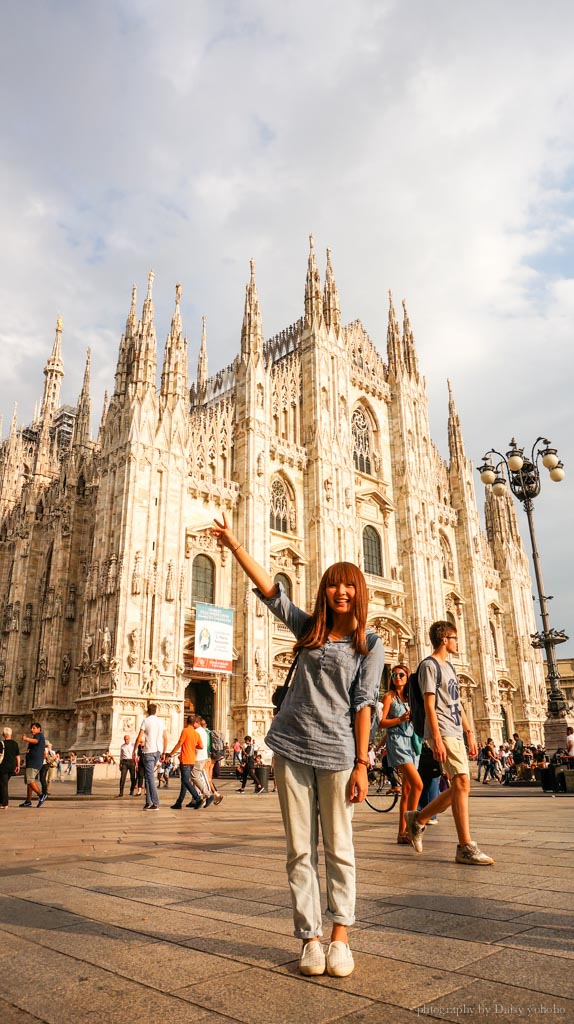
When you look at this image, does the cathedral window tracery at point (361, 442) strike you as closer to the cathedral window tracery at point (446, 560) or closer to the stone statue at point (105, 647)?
the cathedral window tracery at point (446, 560)

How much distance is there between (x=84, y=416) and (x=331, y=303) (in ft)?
44.8

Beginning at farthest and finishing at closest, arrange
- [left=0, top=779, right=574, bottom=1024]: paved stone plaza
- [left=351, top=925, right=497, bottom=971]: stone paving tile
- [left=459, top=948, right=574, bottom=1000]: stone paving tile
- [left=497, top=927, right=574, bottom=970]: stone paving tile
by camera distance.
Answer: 1. [left=497, top=927, right=574, bottom=970]: stone paving tile
2. [left=351, top=925, right=497, bottom=971]: stone paving tile
3. [left=459, top=948, right=574, bottom=1000]: stone paving tile
4. [left=0, top=779, right=574, bottom=1024]: paved stone plaza

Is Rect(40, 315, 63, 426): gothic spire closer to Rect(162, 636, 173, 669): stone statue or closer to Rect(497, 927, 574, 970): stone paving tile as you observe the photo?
Rect(162, 636, 173, 669): stone statue

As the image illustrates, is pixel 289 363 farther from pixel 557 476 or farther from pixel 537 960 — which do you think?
pixel 537 960

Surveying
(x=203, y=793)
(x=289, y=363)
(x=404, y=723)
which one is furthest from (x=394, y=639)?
(x=404, y=723)

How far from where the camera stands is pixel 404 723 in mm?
6770

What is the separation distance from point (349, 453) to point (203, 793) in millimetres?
23693

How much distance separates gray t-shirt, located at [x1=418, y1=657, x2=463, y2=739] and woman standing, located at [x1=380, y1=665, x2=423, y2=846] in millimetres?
800

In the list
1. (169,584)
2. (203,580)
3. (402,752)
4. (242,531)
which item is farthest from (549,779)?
(242,531)

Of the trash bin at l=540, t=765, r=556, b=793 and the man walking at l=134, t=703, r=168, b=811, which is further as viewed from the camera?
the trash bin at l=540, t=765, r=556, b=793

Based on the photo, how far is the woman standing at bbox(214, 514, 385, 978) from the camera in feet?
9.23

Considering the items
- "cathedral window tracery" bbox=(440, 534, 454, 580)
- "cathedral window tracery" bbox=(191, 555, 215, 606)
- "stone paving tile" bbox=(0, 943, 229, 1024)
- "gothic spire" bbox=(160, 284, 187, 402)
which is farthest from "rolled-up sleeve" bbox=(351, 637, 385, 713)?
"cathedral window tracery" bbox=(440, 534, 454, 580)

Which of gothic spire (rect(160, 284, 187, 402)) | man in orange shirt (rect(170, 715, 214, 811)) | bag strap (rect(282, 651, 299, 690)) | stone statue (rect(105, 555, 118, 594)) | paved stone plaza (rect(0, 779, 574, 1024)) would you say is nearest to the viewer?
paved stone plaza (rect(0, 779, 574, 1024))

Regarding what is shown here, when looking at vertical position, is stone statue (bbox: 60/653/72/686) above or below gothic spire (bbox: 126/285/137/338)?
below
